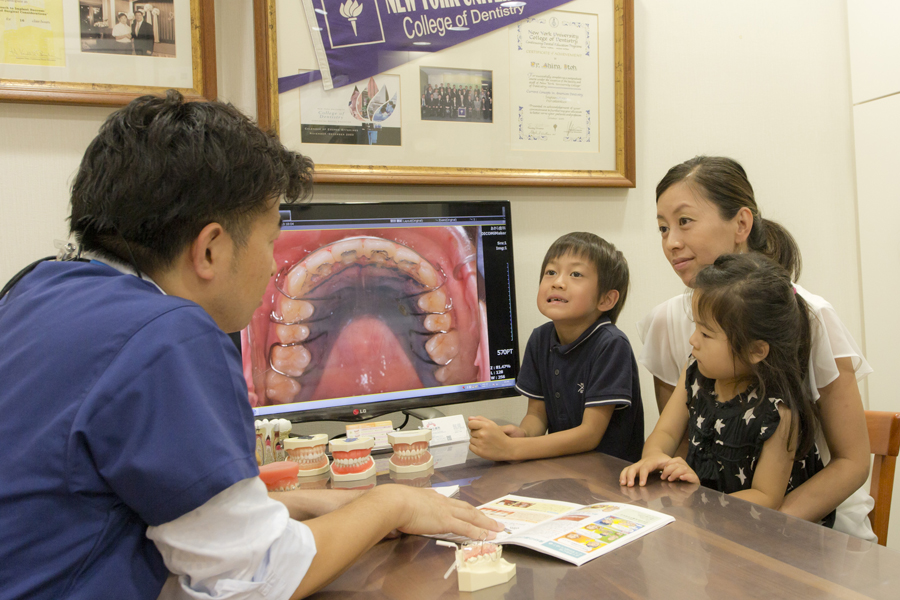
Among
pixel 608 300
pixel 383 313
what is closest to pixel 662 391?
pixel 608 300

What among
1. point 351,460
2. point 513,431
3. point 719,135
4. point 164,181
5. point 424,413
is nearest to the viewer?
point 164,181

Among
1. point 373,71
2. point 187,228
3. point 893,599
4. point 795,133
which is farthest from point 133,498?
point 795,133

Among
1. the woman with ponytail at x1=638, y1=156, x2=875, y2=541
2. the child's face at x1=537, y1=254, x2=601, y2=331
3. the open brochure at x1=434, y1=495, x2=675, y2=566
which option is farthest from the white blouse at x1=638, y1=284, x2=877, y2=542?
the open brochure at x1=434, y1=495, x2=675, y2=566

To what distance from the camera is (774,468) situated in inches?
45.4

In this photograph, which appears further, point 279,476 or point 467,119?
point 467,119

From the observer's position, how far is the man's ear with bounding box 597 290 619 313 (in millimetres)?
1632

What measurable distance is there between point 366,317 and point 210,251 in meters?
0.85

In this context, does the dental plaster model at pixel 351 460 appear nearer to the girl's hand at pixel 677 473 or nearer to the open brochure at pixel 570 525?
the open brochure at pixel 570 525

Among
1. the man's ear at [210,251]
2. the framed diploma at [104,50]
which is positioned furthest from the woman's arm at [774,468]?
the framed diploma at [104,50]

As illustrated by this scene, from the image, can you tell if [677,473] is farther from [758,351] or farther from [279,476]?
[279,476]

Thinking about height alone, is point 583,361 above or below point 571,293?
below

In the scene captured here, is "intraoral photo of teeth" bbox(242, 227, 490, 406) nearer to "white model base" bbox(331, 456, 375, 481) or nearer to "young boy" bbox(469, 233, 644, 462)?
"young boy" bbox(469, 233, 644, 462)

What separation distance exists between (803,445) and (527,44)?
4.28 ft

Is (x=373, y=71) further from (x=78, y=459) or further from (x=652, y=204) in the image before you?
→ (x=78, y=459)
